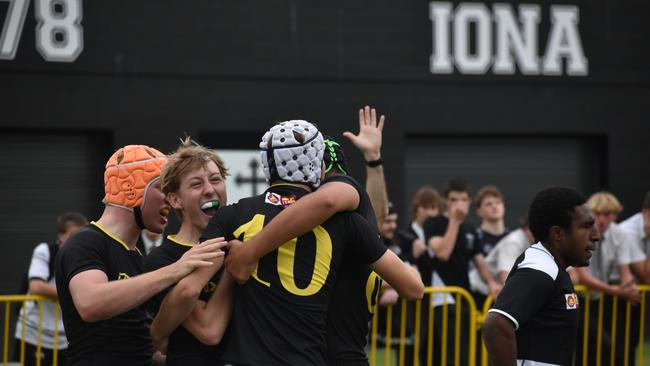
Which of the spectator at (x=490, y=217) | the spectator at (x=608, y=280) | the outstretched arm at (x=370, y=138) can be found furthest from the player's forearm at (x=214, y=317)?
the spectator at (x=490, y=217)

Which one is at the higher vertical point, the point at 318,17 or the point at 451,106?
the point at 318,17

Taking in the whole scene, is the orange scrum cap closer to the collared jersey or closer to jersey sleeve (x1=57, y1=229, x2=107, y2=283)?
jersey sleeve (x1=57, y1=229, x2=107, y2=283)

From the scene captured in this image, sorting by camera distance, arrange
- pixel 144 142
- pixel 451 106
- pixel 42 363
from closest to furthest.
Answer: pixel 42 363 < pixel 144 142 < pixel 451 106

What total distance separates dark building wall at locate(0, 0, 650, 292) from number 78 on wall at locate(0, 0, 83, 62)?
92mm

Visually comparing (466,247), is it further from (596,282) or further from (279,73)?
(279,73)

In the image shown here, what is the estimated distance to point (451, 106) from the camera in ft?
46.1

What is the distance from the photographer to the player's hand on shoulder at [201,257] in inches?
165

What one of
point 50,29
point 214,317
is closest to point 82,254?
point 214,317

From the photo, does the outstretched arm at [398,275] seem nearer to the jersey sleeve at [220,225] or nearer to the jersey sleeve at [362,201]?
the jersey sleeve at [362,201]

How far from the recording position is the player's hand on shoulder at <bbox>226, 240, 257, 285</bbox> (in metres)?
4.21

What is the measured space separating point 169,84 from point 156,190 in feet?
27.2

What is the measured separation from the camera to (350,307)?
465 cm

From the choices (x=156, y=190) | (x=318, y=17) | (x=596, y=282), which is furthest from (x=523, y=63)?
(x=156, y=190)

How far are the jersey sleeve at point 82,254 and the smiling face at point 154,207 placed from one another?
0.25m
